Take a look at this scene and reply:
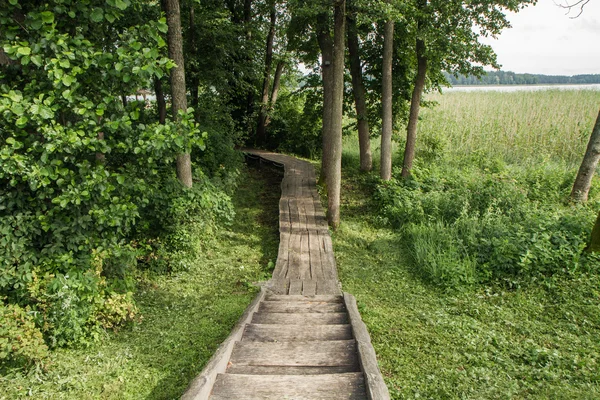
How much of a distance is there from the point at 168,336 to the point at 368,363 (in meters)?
2.60

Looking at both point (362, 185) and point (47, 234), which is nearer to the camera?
point (47, 234)

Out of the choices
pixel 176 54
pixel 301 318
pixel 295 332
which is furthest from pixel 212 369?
pixel 176 54

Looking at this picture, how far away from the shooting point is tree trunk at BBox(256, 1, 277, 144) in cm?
1467

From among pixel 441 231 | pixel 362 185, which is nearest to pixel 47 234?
pixel 441 231

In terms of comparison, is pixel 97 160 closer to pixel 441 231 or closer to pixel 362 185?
pixel 441 231

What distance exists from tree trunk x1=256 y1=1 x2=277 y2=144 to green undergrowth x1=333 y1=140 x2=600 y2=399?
8320 millimetres

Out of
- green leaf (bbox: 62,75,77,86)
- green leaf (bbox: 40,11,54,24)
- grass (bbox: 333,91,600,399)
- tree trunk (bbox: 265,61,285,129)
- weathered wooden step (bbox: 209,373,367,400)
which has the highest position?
tree trunk (bbox: 265,61,285,129)

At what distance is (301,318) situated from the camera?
4594mm

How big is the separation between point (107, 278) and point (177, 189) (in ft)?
6.35

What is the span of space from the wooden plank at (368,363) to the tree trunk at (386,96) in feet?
18.2

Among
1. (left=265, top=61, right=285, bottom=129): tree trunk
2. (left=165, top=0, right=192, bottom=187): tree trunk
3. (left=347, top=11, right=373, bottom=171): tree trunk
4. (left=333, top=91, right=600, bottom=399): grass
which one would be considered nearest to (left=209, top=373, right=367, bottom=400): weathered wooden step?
(left=333, top=91, right=600, bottom=399): grass

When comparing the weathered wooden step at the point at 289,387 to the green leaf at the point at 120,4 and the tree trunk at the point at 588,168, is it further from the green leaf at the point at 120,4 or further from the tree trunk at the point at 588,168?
the tree trunk at the point at 588,168

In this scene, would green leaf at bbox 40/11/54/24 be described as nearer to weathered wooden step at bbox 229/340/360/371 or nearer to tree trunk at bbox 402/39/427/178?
weathered wooden step at bbox 229/340/360/371

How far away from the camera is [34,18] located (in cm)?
371
